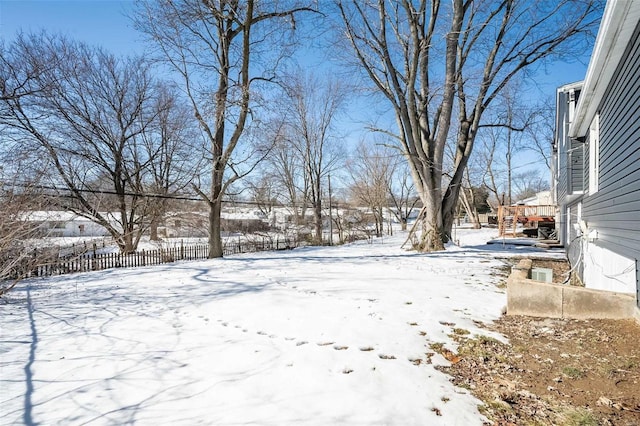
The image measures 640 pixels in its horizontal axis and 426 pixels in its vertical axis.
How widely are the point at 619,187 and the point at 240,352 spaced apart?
541 centimetres

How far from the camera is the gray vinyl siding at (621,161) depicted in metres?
3.83

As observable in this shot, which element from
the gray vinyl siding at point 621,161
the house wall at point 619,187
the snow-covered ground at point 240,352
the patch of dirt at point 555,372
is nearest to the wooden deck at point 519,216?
the house wall at point 619,187

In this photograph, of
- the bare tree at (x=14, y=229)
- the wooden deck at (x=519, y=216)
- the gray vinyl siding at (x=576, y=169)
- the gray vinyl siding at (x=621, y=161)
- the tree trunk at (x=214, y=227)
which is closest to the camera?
the gray vinyl siding at (x=621, y=161)

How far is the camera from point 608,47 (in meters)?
4.25

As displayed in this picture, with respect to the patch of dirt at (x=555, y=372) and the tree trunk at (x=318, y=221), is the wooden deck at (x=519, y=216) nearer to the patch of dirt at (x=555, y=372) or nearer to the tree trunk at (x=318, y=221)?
the tree trunk at (x=318, y=221)

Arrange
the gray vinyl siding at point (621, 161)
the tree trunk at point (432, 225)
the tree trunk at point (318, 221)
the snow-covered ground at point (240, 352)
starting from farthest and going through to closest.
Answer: the tree trunk at point (318, 221)
the tree trunk at point (432, 225)
the gray vinyl siding at point (621, 161)
the snow-covered ground at point (240, 352)

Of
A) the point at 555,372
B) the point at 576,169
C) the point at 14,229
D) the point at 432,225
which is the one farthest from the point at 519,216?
the point at 14,229

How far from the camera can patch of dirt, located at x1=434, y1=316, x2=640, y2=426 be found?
226 cm

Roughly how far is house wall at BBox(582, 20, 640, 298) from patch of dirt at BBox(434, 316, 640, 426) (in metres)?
1.06

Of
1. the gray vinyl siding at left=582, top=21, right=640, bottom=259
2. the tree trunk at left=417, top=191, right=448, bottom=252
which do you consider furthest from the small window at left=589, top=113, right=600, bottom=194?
the tree trunk at left=417, top=191, right=448, bottom=252

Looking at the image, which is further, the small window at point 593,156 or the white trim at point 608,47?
the small window at point 593,156

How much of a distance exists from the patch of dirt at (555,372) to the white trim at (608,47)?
11.2ft

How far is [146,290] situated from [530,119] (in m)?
15.6

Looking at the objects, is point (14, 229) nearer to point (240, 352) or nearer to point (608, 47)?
point (240, 352)
